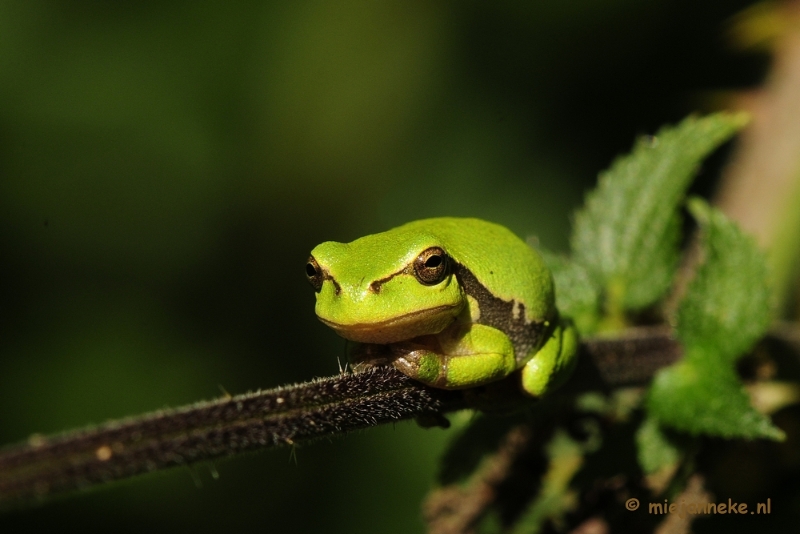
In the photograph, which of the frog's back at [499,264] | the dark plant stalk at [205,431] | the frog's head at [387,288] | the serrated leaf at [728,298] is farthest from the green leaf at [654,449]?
the dark plant stalk at [205,431]

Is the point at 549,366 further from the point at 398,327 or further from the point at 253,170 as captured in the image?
the point at 253,170

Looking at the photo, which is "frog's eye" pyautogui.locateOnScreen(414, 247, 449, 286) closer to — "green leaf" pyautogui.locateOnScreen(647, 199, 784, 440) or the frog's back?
the frog's back

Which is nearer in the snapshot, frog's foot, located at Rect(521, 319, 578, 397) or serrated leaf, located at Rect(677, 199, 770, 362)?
frog's foot, located at Rect(521, 319, 578, 397)

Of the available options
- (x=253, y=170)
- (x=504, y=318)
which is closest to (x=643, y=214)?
(x=504, y=318)

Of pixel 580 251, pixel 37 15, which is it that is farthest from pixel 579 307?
pixel 37 15

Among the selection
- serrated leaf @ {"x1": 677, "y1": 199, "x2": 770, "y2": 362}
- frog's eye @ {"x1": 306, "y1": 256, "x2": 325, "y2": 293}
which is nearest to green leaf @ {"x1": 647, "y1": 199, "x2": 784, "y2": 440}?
serrated leaf @ {"x1": 677, "y1": 199, "x2": 770, "y2": 362}

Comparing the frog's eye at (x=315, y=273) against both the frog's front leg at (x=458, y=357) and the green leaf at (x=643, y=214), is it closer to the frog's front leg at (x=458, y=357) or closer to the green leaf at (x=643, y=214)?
the frog's front leg at (x=458, y=357)
